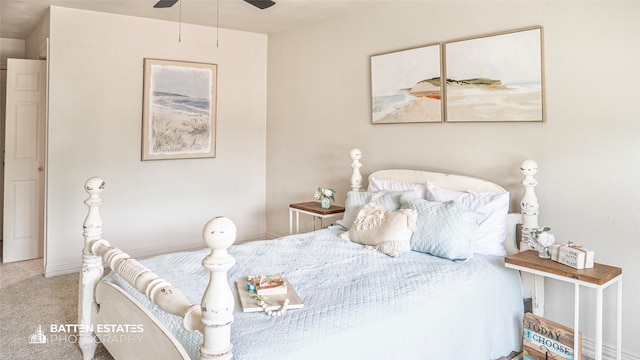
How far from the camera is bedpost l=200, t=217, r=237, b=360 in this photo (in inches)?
49.6

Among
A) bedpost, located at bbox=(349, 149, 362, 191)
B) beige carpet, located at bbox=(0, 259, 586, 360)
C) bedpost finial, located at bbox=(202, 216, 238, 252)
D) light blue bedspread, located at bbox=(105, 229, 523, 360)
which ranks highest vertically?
bedpost, located at bbox=(349, 149, 362, 191)

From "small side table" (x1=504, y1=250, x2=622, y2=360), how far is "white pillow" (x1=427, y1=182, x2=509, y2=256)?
0.26m

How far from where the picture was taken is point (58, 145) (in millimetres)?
3852

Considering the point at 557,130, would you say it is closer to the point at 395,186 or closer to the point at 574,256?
the point at 574,256

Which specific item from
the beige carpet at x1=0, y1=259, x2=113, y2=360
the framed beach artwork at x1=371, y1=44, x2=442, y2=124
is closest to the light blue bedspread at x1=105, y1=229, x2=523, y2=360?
the beige carpet at x1=0, y1=259, x2=113, y2=360

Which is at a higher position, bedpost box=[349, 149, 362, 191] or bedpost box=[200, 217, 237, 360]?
bedpost box=[349, 149, 362, 191]

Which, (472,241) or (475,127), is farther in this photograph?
(475,127)

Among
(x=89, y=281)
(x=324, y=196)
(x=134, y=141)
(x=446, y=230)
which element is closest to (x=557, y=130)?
(x=446, y=230)

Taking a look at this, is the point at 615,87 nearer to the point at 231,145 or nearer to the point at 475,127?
the point at 475,127

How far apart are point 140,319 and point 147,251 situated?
2.82m

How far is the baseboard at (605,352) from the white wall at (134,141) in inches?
141

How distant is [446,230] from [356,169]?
1364 millimetres

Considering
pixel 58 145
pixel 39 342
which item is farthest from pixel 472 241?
pixel 58 145

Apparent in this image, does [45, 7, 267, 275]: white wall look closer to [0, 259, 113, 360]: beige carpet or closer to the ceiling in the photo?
the ceiling
